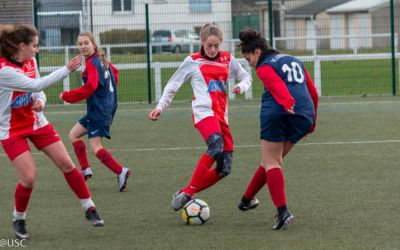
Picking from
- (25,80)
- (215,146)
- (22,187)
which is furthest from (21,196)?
(215,146)

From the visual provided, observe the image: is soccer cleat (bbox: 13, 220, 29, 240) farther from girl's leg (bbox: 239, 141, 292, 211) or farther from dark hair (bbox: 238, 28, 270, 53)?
dark hair (bbox: 238, 28, 270, 53)

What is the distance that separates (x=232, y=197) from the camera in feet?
29.0

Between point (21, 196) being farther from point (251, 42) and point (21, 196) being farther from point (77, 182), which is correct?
point (251, 42)

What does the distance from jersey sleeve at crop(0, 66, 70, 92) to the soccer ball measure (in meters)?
1.59

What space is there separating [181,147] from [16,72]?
586 cm

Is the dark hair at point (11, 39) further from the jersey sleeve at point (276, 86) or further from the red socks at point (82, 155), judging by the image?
the red socks at point (82, 155)

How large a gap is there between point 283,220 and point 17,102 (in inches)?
89.1

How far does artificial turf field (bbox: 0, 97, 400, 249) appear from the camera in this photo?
6.98 metres

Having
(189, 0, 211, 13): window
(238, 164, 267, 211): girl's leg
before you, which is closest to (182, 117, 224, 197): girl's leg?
(238, 164, 267, 211): girl's leg

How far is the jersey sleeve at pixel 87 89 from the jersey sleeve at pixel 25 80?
79.1 inches

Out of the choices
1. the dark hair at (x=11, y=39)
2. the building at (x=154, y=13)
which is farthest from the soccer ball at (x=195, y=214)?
the building at (x=154, y=13)

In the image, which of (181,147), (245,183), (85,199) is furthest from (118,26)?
(85,199)

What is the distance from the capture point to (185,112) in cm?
1803

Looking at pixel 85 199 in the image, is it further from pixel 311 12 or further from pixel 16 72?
pixel 311 12
